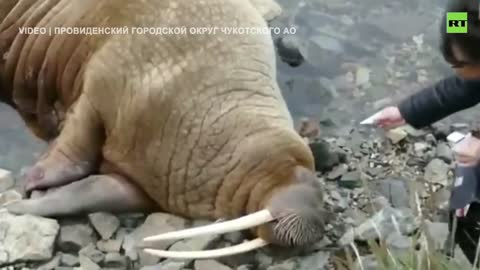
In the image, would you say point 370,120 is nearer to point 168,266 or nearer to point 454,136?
point 454,136

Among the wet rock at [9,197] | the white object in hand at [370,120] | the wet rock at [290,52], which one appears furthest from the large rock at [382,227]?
the wet rock at [290,52]

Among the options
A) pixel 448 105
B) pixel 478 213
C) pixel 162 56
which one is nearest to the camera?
pixel 478 213

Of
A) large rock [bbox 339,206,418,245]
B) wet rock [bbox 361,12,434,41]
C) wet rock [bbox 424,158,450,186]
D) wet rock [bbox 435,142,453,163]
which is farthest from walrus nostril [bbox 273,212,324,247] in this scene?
wet rock [bbox 361,12,434,41]

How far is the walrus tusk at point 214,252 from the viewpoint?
A: 3.12 meters

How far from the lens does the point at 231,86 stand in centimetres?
359

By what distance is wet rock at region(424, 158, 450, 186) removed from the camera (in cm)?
376

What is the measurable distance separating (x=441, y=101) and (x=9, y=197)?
1.41 meters

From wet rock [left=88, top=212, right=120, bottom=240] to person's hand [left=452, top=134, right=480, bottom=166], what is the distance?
107 centimetres

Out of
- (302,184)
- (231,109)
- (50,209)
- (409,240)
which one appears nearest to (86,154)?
(50,209)

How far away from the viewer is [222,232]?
3.16 metres

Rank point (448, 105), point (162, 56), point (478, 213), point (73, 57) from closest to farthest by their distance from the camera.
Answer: point (478, 213), point (448, 105), point (162, 56), point (73, 57)

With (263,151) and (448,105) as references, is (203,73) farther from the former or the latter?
(448,105)

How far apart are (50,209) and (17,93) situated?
1.00m

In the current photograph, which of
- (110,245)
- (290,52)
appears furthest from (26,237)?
(290,52)
